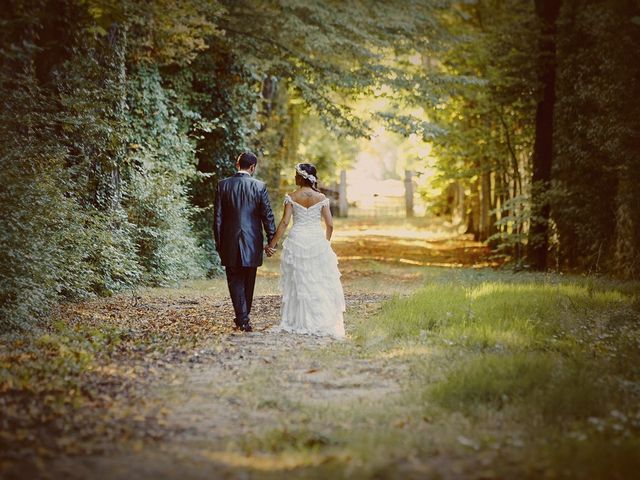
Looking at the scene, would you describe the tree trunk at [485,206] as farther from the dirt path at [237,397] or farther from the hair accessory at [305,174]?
the dirt path at [237,397]

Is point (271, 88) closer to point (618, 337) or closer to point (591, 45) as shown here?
point (591, 45)

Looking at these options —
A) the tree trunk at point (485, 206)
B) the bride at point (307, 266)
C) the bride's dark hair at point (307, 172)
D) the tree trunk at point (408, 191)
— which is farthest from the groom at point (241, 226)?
the tree trunk at point (408, 191)

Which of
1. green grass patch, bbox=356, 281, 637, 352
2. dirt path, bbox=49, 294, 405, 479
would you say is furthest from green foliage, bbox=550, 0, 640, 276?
dirt path, bbox=49, 294, 405, 479

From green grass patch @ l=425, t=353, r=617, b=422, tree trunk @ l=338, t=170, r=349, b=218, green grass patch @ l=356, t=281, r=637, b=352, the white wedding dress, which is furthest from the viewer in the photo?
tree trunk @ l=338, t=170, r=349, b=218

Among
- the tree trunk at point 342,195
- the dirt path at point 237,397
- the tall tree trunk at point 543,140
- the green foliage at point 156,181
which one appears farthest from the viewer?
the tree trunk at point 342,195

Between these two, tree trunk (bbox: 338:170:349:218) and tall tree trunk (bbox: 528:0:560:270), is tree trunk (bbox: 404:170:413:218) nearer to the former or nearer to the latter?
tree trunk (bbox: 338:170:349:218)

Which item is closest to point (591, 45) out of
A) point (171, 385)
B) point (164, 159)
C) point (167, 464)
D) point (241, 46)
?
point (241, 46)

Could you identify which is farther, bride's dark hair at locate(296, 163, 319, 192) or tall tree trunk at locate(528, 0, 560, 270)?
tall tree trunk at locate(528, 0, 560, 270)

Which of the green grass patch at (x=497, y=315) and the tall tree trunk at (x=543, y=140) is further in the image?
the tall tree trunk at (x=543, y=140)

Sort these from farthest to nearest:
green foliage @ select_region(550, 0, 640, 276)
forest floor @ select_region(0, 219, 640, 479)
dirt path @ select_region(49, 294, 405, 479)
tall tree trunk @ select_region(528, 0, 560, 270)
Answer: tall tree trunk @ select_region(528, 0, 560, 270), green foliage @ select_region(550, 0, 640, 276), forest floor @ select_region(0, 219, 640, 479), dirt path @ select_region(49, 294, 405, 479)

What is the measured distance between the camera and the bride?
10.3m

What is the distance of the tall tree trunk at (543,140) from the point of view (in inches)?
819

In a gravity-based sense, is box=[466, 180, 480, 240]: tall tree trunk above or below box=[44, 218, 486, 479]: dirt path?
above

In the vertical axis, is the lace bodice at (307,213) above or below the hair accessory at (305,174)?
below
